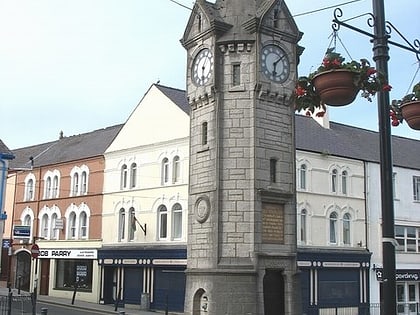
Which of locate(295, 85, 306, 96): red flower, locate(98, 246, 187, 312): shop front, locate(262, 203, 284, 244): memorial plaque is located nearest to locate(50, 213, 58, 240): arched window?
locate(98, 246, 187, 312): shop front

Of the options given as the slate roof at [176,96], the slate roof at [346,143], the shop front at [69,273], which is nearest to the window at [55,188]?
the shop front at [69,273]

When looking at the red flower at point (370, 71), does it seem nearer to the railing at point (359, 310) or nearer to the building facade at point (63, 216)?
the railing at point (359, 310)

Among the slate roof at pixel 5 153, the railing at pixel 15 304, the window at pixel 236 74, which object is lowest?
the railing at pixel 15 304

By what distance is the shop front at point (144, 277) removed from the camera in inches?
1281

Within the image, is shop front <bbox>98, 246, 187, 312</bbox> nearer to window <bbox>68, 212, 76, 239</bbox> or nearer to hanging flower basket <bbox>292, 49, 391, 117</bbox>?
window <bbox>68, 212, 76, 239</bbox>

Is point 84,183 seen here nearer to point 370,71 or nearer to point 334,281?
point 334,281

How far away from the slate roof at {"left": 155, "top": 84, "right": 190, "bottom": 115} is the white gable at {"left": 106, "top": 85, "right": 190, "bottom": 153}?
19 centimetres

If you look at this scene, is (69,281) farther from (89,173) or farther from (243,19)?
(243,19)

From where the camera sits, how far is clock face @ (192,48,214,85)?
21875 mm

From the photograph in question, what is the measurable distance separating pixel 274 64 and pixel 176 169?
13660 millimetres

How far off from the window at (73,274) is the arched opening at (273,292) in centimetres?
1954

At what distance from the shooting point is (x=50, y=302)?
35.9 meters

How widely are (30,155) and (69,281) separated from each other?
42.2ft

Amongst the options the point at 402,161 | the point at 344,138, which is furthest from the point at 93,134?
the point at 402,161
